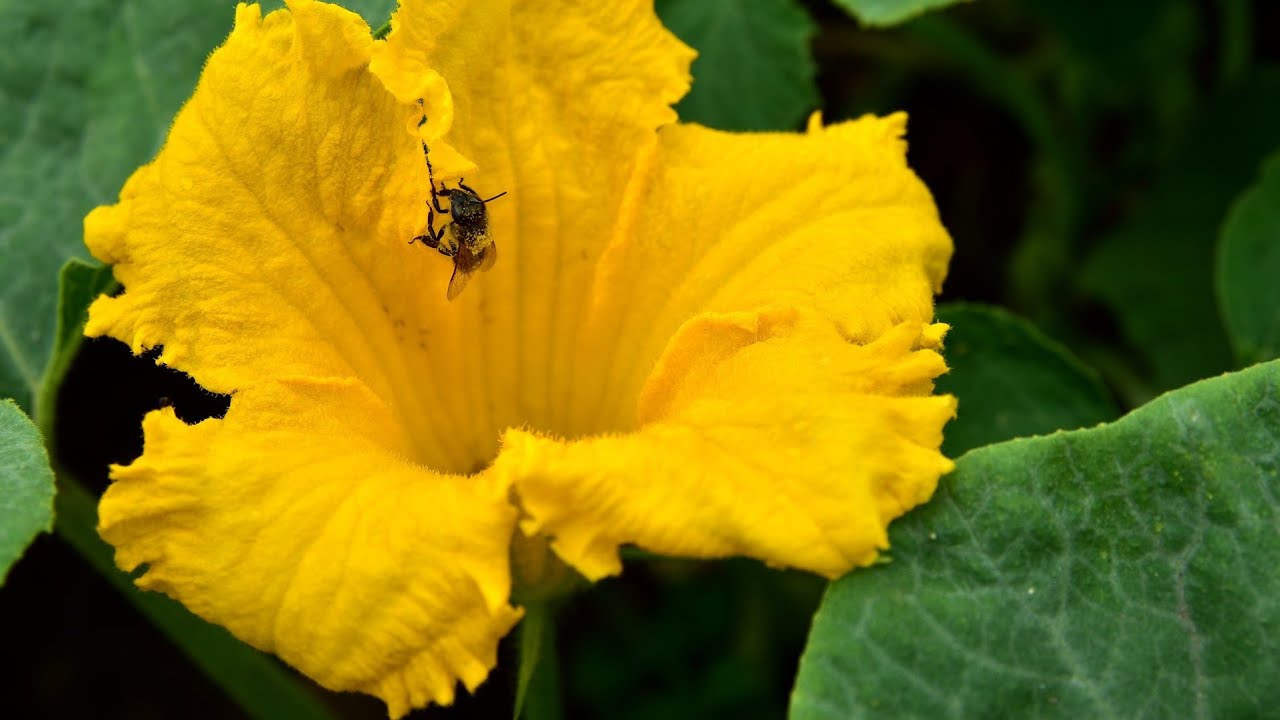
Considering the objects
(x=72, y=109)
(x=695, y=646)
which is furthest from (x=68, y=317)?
(x=695, y=646)

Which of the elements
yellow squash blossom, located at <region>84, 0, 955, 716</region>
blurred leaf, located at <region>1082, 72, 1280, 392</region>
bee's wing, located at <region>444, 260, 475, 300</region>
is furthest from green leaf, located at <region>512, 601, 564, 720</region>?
blurred leaf, located at <region>1082, 72, 1280, 392</region>

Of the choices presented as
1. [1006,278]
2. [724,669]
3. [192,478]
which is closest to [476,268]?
[192,478]

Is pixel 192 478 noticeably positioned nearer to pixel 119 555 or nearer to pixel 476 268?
pixel 119 555

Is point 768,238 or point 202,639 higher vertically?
point 768,238

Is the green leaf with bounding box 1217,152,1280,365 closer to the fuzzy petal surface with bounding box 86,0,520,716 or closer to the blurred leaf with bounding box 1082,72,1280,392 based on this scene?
the blurred leaf with bounding box 1082,72,1280,392

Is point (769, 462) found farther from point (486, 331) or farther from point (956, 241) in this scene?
point (956, 241)

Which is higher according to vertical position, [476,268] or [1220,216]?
[476,268]
